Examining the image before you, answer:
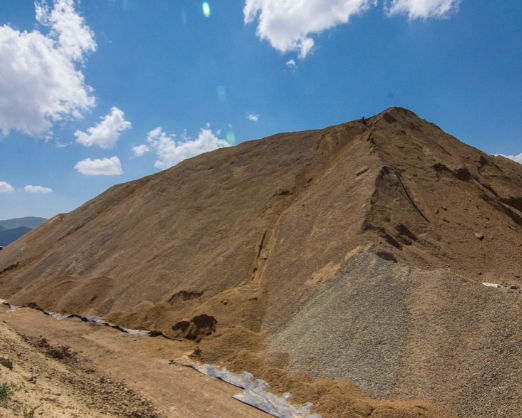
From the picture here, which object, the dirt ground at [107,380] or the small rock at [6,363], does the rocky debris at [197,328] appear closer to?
the dirt ground at [107,380]

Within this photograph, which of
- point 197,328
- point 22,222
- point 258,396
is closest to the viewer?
point 258,396

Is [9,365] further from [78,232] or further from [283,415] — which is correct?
[78,232]

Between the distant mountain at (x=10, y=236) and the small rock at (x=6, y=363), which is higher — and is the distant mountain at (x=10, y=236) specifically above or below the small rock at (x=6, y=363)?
above

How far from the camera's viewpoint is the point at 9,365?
5.81 meters

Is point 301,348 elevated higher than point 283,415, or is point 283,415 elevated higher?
point 301,348

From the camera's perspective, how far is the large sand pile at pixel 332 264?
6.45 meters

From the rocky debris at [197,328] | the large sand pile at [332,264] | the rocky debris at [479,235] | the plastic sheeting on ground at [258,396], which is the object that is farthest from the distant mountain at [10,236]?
the rocky debris at [479,235]

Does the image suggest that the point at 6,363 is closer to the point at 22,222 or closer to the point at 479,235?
the point at 479,235

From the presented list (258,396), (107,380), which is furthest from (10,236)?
(258,396)

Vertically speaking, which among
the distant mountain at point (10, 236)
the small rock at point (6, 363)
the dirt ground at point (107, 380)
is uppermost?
the distant mountain at point (10, 236)

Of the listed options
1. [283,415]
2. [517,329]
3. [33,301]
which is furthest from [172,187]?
[517,329]

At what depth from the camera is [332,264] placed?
1000cm

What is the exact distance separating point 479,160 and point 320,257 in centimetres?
1008

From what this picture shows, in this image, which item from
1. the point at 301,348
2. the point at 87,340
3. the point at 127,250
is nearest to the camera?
the point at 301,348
